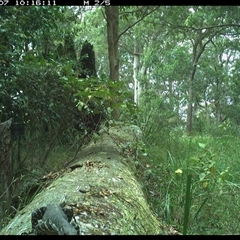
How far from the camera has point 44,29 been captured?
13.1 ft

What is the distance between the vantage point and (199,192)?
3.00 meters

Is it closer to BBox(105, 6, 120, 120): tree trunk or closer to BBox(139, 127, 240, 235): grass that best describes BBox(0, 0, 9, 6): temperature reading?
BBox(139, 127, 240, 235): grass

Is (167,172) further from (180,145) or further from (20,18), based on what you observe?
(20,18)

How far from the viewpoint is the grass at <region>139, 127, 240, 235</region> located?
244 centimetres

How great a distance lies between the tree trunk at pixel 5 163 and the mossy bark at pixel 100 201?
0.69 meters

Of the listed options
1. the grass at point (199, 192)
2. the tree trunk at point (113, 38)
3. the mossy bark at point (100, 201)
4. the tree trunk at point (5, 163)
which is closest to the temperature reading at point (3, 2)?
the tree trunk at point (5, 163)

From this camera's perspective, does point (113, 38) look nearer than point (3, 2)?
No

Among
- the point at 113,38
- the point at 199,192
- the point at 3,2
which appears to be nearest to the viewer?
the point at 199,192

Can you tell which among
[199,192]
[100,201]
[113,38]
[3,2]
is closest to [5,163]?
[100,201]

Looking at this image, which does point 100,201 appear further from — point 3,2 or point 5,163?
point 3,2

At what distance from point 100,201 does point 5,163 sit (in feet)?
4.91

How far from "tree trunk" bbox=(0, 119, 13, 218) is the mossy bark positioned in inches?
27.3

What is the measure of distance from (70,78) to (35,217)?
188 centimetres

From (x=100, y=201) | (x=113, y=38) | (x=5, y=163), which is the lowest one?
(x=5, y=163)
